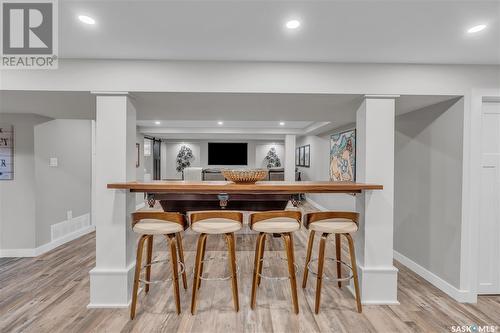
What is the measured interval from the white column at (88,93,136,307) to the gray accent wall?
3.19 m

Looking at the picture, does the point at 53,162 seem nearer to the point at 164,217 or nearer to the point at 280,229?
the point at 164,217

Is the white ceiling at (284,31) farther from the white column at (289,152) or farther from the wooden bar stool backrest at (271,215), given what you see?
the white column at (289,152)

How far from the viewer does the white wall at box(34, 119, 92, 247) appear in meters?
3.56

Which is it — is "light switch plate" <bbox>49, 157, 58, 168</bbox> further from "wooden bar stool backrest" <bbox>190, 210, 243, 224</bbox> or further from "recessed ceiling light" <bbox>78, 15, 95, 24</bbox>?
"wooden bar stool backrest" <bbox>190, 210, 243, 224</bbox>

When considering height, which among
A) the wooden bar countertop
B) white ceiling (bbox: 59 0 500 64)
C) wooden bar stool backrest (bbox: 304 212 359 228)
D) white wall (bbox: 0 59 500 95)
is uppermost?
white ceiling (bbox: 59 0 500 64)

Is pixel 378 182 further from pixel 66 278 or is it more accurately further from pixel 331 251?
pixel 66 278

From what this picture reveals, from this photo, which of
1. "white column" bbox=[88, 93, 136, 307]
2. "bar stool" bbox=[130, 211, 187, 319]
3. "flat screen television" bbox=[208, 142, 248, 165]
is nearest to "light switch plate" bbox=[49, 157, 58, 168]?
"white column" bbox=[88, 93, 136, 307]

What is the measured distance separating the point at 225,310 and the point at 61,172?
3.50 meters

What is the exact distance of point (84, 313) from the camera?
214cm

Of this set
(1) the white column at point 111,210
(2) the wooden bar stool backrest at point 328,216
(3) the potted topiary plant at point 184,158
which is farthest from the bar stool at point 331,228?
(3) the potted topiary plant at point 184,158

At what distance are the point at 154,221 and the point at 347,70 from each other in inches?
88.6

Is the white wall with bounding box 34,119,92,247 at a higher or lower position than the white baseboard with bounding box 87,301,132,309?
higher

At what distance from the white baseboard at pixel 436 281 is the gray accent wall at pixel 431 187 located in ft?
0.14

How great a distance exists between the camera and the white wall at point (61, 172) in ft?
11.7
